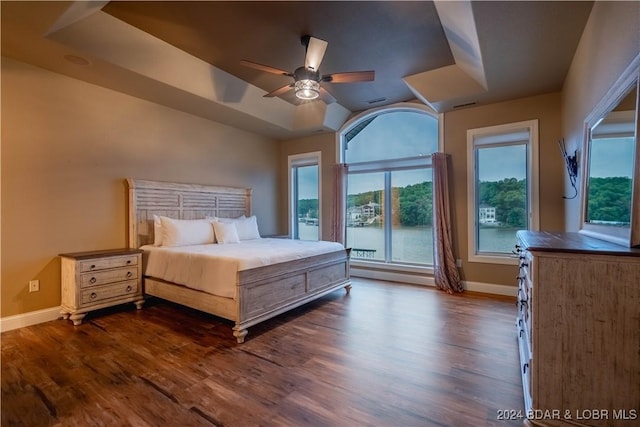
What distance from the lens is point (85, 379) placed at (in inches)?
81.9

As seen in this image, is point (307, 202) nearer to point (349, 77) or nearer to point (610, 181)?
point (349, 77)

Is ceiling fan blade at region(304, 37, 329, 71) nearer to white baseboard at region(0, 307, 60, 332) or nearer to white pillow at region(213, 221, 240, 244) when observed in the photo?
white pillow at region(213, 221, 240, 244)

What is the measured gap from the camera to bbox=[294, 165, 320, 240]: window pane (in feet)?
19.7

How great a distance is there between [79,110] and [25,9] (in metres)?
1.37

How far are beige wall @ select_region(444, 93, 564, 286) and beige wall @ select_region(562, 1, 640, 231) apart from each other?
1.43 ft

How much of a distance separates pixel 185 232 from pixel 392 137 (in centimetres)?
369

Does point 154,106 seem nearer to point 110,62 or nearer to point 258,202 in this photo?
point 110,62

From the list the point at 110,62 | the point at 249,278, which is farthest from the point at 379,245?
the point at 110,62

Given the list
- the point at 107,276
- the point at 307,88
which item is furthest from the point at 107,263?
the point at 307,88

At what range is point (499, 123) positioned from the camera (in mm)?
4125

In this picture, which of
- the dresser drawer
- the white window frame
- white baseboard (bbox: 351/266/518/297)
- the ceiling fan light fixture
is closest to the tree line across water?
the white window frame

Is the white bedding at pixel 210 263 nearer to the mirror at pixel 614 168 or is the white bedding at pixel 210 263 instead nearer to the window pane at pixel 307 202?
the window pane at pixel 307 202

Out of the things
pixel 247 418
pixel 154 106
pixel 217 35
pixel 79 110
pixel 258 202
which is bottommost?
pixel 247 418

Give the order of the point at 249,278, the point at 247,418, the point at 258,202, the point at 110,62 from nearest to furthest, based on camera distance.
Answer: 1. the point at 247,418
2. the point at 249,278
3. the point at 110,62
4. the point at 258,202
